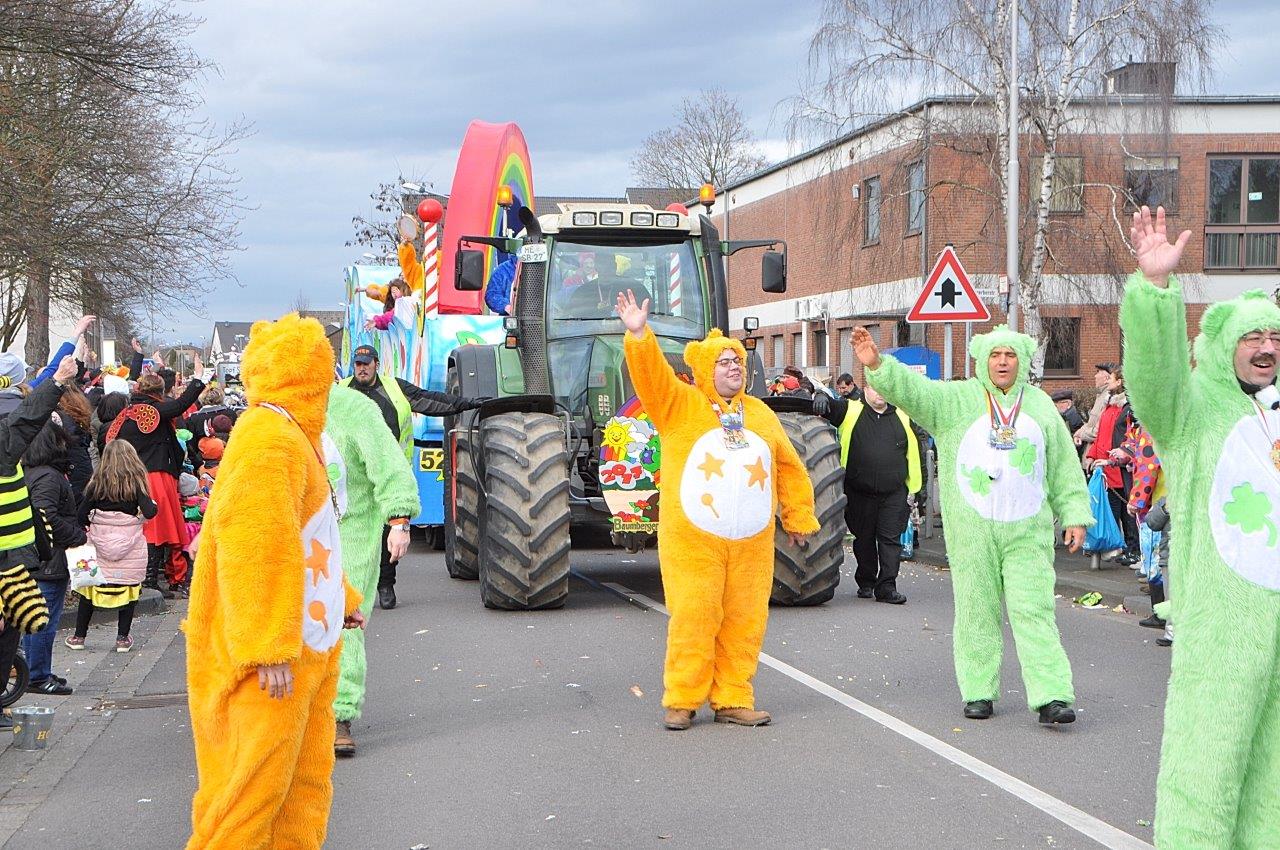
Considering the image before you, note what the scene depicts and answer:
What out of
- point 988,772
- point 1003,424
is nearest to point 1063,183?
point 1003,424

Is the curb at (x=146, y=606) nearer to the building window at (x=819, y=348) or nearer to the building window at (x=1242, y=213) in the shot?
the building window at (x=1242, y=213)

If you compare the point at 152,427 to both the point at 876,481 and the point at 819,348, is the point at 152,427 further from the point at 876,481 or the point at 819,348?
the point at 819,348

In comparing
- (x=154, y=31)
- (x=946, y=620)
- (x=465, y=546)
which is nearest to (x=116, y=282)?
(x=154, y=31)

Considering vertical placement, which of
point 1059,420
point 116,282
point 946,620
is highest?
point 116,282

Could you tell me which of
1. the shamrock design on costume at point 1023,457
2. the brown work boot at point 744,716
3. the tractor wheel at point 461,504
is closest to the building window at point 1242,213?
the tractor wheel at point 461,504

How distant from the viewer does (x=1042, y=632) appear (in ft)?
24.3

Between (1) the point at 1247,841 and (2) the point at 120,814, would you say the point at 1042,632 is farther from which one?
(2) the point at 120,814

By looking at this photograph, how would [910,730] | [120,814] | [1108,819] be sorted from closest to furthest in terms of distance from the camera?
1. [1108,819]
2. [120,814]
3. [910,730]

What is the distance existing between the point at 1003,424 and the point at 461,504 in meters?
6.16

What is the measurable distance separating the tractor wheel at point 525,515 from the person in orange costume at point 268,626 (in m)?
6.25

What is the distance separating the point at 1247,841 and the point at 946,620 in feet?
22.0

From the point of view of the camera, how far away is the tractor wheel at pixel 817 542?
1139 centimetres

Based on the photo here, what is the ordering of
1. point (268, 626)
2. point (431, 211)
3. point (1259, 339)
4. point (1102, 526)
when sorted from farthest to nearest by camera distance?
point (431, 211) < point (1102, 526) < point (1259, 339) < point (268, 626)

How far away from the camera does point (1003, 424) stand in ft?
25.1
